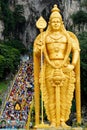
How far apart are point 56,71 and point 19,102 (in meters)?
13.1

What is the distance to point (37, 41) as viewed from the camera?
11.8m

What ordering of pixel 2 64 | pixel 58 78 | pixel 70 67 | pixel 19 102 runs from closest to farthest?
pixel 58 78 < pixel 70 67 < pixel 19 102 < pixel 2 64

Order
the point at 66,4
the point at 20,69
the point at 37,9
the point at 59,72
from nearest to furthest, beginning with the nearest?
the point at 59,72
the point at 20,69
the point at 66,4
the point at 37,9

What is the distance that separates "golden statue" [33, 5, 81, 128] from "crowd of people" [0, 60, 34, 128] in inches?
267

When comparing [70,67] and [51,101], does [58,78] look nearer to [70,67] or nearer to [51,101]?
[70,67]

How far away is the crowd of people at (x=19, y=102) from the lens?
782 inches

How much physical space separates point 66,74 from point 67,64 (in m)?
0.21

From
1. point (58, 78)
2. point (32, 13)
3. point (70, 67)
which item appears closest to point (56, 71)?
point (58, 78)

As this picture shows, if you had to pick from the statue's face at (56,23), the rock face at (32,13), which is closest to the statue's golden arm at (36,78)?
the statue's face at (56,23)

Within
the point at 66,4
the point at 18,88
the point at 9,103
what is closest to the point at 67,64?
the point at 9,103

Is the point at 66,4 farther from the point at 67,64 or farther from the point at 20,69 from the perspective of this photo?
the point at 67,64

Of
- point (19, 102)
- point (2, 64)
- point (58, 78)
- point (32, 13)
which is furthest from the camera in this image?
point (32, 13)

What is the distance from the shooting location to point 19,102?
79.5 feet

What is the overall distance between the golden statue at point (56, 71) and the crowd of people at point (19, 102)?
677 cm
